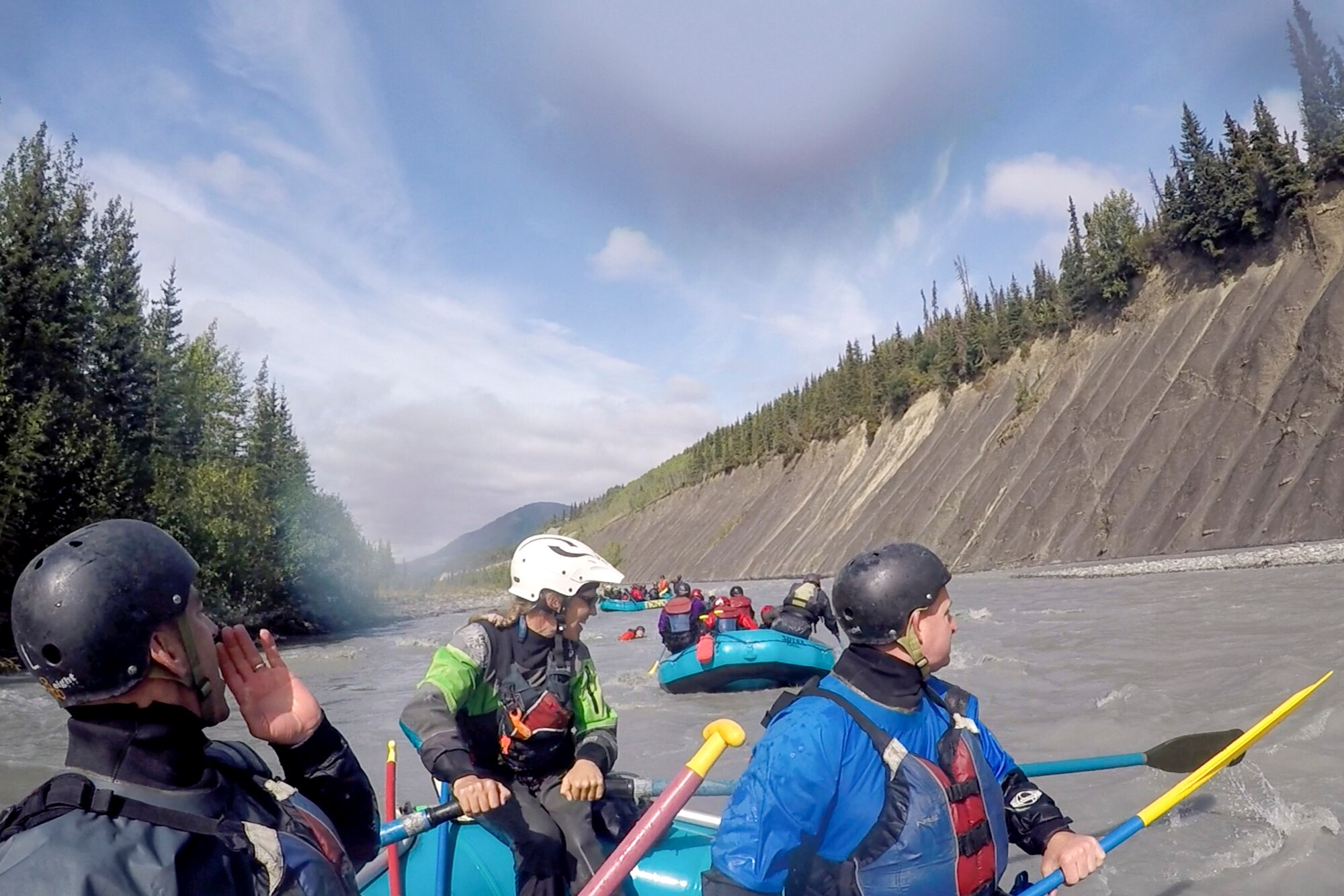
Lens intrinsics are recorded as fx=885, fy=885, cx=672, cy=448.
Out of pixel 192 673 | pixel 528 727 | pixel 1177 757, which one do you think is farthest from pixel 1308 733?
pixel 192 673

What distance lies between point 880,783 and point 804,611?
1017 cm

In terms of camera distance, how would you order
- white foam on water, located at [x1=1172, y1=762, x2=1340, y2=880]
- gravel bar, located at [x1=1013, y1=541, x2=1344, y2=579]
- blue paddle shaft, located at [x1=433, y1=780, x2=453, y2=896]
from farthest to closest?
gravel bar, located at [x1=1013, y1=541, x2=1344, y2=579], white foam on water, located at [x1=1172, y1=762, x2=1340, y2=880], blue paddle shaft, located at [x1=433, y1=780, x2=453, y2=896]

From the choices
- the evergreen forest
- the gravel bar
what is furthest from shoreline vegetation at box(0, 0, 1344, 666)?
the gravel bar

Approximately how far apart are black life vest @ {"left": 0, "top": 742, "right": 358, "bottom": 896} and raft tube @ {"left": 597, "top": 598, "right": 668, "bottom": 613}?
37.5 m

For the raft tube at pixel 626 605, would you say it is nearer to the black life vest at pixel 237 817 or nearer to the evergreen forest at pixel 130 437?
the evergreen forest at pixel 130 437

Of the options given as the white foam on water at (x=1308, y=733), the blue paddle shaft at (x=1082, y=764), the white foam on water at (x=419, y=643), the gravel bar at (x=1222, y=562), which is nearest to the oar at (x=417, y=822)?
the blue paddle shaft at (x=1082, y=764)

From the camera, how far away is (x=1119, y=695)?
8797mm

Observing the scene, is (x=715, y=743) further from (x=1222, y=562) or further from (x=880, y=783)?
(x=1222, y=562)

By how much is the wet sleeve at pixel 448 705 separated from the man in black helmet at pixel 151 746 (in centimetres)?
185

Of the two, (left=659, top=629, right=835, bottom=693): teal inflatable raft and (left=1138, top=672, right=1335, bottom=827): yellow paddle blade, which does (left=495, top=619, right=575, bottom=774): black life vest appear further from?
(left=659, top=629, right=835, bottom=693): teal inflatable raft

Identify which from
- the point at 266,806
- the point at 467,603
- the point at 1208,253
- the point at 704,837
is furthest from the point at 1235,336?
the point at 467,603

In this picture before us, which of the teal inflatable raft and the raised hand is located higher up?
the raised hand

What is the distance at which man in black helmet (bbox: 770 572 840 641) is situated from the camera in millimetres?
12172

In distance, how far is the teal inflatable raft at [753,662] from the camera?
11.8 meters
